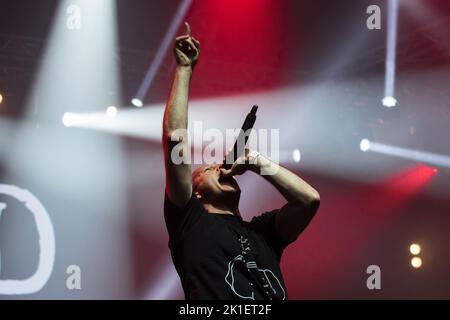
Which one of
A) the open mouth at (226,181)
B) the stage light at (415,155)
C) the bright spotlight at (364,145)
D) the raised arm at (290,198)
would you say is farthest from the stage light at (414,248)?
the open mouth at (226,181)

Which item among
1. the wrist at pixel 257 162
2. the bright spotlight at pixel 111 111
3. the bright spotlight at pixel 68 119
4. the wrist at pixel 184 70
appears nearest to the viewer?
the wrist at pixel 184 70

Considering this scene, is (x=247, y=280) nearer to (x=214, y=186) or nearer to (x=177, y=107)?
(x=214, y=186)

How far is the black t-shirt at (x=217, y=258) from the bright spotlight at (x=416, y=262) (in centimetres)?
451

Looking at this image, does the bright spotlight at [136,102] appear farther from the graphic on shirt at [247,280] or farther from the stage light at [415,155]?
the graphic on shirt at [247,280]

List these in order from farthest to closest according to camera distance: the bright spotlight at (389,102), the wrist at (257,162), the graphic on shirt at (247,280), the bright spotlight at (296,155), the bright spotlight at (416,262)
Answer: the bright spotlight at (416,262), the bright spotlight at (389,102), the bright spotlight at (296,155), the wrist at (257,162), the graphic on shirt at (247,280)

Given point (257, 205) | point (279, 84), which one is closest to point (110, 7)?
point (279, 84)

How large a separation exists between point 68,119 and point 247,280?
11.8ft

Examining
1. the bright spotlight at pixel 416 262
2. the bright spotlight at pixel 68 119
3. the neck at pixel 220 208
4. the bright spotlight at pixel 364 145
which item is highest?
the bright spotlight at pixel 68 119

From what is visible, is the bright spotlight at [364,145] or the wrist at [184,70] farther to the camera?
the bright spotlight at [364,145]

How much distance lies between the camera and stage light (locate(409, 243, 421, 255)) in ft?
19.4

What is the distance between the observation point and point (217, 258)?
166 centimetres

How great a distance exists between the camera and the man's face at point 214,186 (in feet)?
6.16

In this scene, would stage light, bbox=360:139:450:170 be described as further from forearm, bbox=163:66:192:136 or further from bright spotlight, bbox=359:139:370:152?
forearm, bbox=163:66:192:136
